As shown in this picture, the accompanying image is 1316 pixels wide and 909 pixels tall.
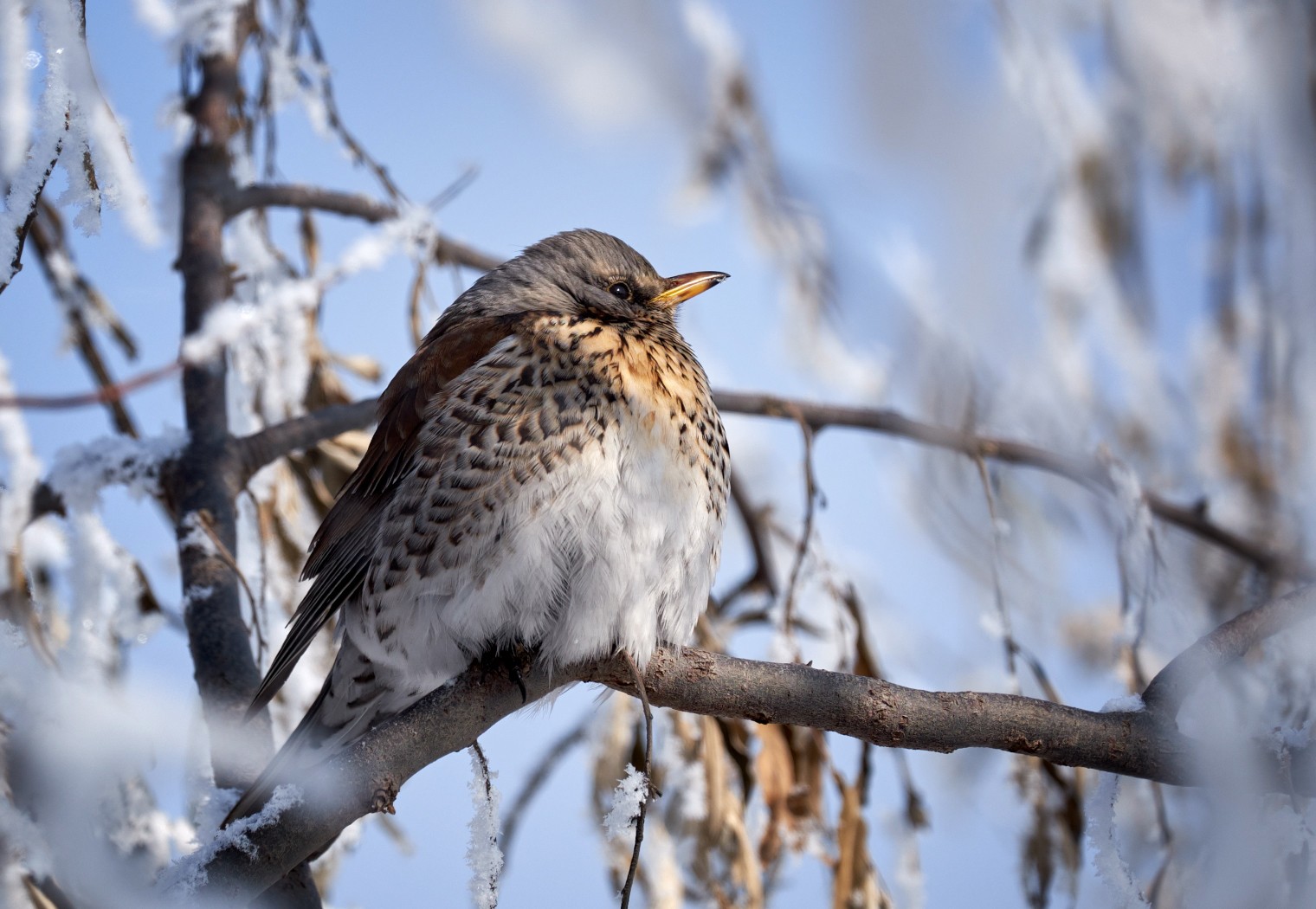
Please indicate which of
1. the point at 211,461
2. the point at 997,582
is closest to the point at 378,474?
the point at 211,461

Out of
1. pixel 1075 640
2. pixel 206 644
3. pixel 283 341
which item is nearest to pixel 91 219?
pixel 206 644

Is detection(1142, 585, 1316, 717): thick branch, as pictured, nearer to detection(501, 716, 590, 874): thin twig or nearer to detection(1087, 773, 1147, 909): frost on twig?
detection(1087, 773, 1147, 909): frost on twig

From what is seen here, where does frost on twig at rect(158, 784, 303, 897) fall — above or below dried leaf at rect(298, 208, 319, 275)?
below

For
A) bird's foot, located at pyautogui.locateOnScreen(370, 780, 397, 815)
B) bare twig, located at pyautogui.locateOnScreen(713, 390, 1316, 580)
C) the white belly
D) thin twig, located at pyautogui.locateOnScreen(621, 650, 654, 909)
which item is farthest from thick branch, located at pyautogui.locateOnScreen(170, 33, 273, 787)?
bare twig, located at pyautogui.locateOnScreen(713, 390, 1316, 580)

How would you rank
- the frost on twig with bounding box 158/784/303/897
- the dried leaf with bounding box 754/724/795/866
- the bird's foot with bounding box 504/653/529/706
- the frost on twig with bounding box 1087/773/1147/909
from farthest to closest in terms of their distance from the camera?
the dried leaf with bounding box 754/724/795/866 → the bird's foot with bounding box 504/653/529/706 → the frost on twig with bounding box 1087/773/1147/909 → the frost on twig with bounding box 158/784/303/897

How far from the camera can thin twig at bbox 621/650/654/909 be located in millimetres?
1416

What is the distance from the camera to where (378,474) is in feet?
7.43

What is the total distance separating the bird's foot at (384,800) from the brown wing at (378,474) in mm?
595

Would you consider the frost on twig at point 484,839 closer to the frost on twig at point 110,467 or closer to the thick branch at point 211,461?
the thick branch at point 211,461

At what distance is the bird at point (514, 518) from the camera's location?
194cm

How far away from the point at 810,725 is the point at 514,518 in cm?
62

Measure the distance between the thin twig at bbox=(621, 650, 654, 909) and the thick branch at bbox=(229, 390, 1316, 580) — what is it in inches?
23.9

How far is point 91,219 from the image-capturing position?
1.21 m

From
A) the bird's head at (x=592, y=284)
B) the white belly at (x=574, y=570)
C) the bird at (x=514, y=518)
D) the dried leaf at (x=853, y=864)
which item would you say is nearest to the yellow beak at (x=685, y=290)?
the bird's head at (x=592, y=284)
